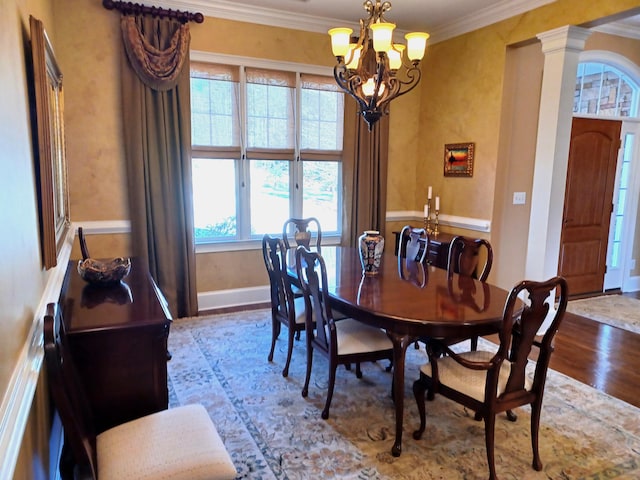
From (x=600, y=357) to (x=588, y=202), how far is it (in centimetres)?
225

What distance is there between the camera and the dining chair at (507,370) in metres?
1.89

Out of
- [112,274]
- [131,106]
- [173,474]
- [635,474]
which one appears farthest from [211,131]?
[635,474]

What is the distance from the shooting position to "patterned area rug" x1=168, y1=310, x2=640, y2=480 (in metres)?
2.18

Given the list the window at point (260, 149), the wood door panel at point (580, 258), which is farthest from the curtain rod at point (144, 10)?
the wood door panel at point (580, 258)

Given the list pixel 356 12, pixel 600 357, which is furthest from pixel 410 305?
pixel 356 12

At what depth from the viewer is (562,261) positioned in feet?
16.6

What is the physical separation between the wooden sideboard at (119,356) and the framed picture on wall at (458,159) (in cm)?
364

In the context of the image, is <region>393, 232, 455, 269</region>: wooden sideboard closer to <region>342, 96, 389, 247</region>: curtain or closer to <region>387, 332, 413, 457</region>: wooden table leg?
<region>342, 96, 389, 247</region>: curtain

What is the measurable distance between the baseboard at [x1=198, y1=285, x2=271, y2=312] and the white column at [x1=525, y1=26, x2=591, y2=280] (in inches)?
106

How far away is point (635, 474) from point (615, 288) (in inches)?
158

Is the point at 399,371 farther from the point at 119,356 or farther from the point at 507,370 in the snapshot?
the point at 119,356

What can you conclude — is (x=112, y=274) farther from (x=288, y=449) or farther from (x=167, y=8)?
(x=167, y=8)

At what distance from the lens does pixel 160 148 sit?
13.1ft

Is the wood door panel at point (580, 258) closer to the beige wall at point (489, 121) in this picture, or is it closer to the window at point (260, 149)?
the beige wall at point (489, 121)
